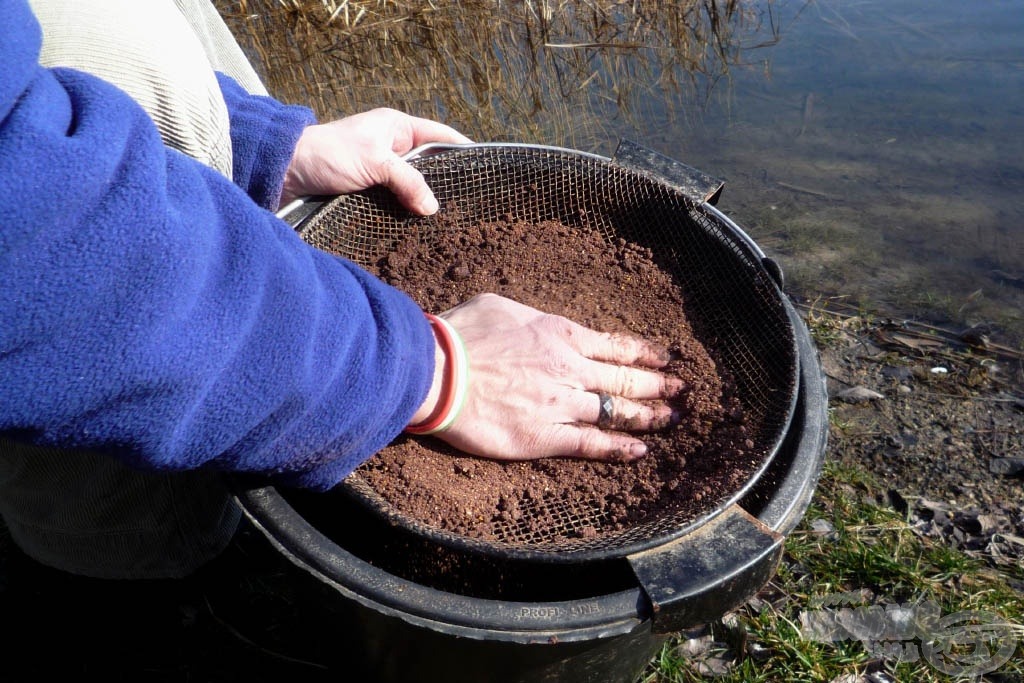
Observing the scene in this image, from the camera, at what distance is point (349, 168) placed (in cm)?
128

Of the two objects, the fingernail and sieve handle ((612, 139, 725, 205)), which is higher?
sieve handle ((612, 139, 725, 205))

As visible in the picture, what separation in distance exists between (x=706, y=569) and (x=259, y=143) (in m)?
0.96

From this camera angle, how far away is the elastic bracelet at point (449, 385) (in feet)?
3.33

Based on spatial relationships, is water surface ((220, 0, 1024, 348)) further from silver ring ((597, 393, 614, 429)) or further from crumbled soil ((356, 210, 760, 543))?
silver ring ((597, 393, 614, 429))

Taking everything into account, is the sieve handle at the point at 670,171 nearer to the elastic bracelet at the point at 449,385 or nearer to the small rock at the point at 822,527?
the elastic bracelet at the point at 449,385

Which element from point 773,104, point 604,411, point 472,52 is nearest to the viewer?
point 604,411

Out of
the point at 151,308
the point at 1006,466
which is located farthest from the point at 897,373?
the point at 151,308

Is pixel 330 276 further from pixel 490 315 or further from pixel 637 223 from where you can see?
pixel 637 223

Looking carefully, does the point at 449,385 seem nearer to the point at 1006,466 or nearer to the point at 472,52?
the point at 1006,466

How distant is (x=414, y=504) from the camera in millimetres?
991

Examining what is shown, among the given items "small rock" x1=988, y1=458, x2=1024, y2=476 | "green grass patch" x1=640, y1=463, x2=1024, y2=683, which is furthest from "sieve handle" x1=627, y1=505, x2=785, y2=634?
"small rock" x1=988, y1=458, x2=1024, y2=476

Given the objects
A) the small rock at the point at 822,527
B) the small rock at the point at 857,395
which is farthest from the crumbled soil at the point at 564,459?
the small rock at the point at 857,395

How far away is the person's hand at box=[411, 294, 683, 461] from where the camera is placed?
106 cm

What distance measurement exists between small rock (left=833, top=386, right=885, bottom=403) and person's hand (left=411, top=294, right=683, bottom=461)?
1083mm
